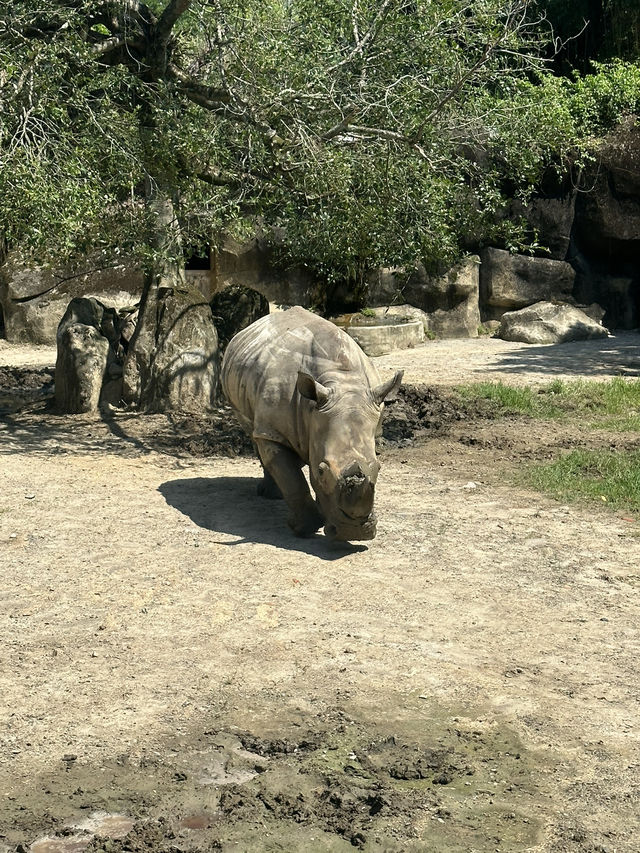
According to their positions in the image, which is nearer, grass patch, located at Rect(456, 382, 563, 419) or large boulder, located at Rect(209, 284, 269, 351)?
grass patch, located at Rect(456, 382, 563, 419)

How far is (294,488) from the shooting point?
288 inches

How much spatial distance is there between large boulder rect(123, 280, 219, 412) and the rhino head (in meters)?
5.07

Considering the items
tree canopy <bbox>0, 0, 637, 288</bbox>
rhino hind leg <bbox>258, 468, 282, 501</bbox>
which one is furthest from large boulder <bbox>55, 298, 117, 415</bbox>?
rhino hind leg <bbox>258, 468, 282, 501</bbox>

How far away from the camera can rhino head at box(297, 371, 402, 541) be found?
6.60 m

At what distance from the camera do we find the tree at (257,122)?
366 inches

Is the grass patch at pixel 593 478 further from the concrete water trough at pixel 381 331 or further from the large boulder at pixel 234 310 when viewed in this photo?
the concrete water trough at pixel 381 331

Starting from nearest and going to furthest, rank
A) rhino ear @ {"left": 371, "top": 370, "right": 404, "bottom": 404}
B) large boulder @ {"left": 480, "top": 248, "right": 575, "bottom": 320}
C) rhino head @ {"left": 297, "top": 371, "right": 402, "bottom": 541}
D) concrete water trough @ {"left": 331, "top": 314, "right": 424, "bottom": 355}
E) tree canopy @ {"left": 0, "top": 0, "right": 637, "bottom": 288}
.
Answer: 1. rhino head @ {"left": 297, "top": 371, "right": 402, "bottom": 541}
2. rhino ear @ {"left": 371, "top": 370, "right": 404, "bottom": 404}
3. tree canopy @ {"left": 0, "top": 0, "right": 637, "bottom": 288}
4. concrete water trough @ {"left": 331, "top": 314, "right": 424, "bottom": 355}
5. large boulder @ {"left": 480, "top": 248, "right": 575, "bottom": 320}

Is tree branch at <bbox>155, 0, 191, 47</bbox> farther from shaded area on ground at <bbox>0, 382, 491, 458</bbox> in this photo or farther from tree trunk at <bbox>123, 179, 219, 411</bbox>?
shaded area on ground at <bbox>0, 382, 491, 458</bbox>

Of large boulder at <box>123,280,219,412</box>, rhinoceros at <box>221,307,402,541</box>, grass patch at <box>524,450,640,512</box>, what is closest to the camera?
rhinoceros at <box>221,307,402,541</box>

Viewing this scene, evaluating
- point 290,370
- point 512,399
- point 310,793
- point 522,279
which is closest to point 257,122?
point 290,370

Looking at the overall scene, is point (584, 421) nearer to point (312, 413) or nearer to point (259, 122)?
point (259, 122)

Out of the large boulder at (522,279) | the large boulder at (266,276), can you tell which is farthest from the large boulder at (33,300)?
the large boulder at (522,279)

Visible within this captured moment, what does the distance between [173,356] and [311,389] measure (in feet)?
17.4

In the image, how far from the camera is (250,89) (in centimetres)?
1026
